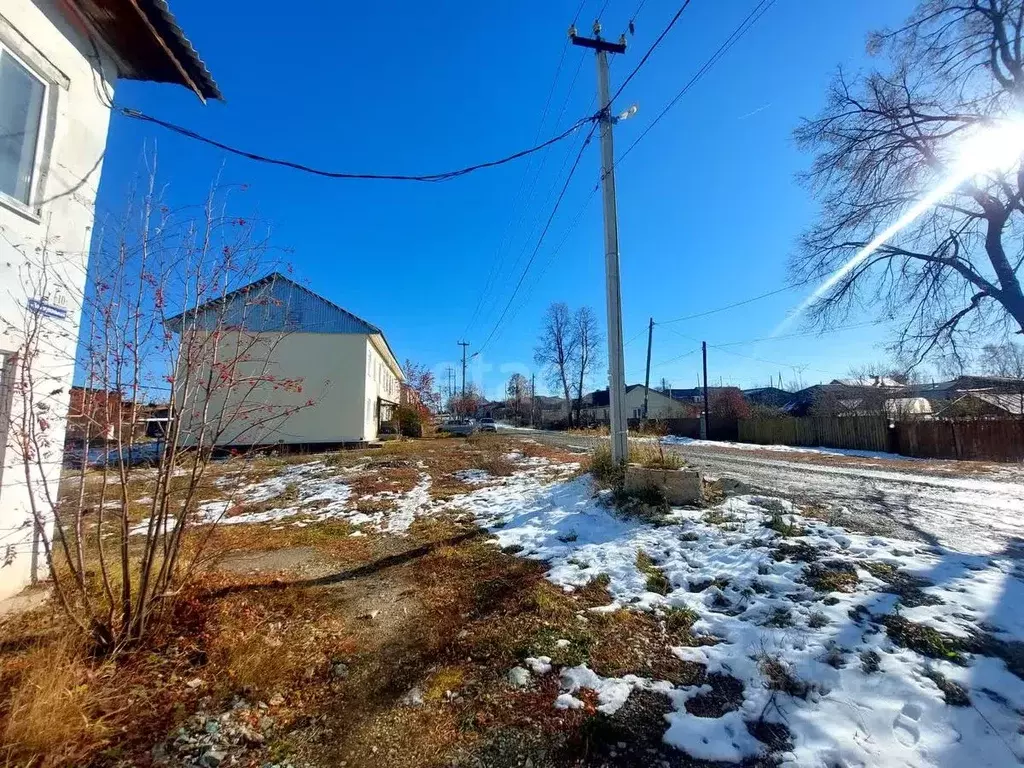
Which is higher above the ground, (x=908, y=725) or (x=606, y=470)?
(x=606, y=470)

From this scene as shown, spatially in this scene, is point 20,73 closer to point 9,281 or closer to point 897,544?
point 9,281

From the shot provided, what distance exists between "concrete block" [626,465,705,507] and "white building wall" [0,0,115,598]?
20.4 feet

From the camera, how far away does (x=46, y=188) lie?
142 inches

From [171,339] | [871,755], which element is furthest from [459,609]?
[171,339]

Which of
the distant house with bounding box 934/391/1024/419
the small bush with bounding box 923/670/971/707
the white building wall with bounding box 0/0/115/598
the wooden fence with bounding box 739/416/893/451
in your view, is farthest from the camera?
the wooden fence with bounding box 739/416/893/451

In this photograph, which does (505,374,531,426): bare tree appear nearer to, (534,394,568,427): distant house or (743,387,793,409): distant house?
(534,394,568,427): distant house

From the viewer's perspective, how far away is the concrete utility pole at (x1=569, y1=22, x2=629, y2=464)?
24.6ft

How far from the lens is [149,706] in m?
2.33

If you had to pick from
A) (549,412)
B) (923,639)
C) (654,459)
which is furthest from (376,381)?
(549,412)

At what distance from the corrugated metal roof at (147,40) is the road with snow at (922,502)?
9.32m

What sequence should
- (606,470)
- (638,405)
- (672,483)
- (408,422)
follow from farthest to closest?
(638,405) < (408,422) < (606,470) < (672,483)

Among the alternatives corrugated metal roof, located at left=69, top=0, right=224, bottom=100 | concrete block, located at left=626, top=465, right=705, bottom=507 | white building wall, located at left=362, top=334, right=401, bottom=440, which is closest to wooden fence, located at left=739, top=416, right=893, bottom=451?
concrete block, located at left=626, top=465, right=705, bottom=507

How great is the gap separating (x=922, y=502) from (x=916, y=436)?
627 inches

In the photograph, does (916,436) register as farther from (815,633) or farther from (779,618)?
(815,633)
